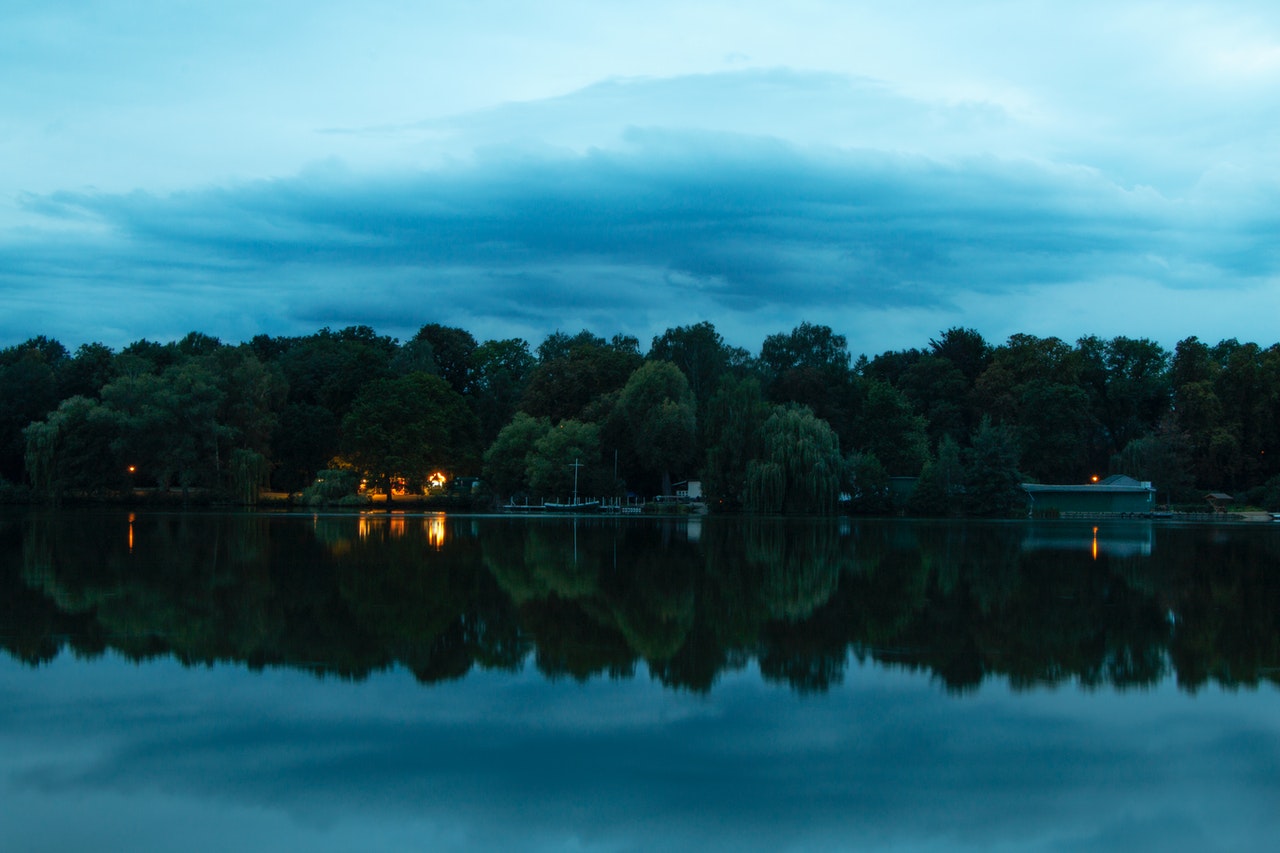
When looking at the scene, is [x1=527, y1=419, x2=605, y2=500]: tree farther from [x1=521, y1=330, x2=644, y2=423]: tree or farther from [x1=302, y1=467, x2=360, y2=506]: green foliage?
[x1=302, y1=467, x2=360, y2=506]: green foliage

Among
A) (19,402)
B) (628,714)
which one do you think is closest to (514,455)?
(19,402)

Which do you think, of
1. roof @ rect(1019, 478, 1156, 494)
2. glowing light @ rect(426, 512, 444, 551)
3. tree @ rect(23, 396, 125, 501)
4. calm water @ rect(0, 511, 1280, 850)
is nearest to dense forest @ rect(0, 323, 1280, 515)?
tree @ rect(23, 396, 125, 501)

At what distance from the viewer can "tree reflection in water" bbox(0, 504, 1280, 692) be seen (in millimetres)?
12102

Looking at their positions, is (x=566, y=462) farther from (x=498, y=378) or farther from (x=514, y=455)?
(x=498, y=378)

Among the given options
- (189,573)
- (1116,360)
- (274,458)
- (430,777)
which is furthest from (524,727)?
(1116,360)

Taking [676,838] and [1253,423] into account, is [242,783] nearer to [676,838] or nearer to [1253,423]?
[676,838]

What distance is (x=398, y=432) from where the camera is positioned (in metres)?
69.8

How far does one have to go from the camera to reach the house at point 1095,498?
216 feet

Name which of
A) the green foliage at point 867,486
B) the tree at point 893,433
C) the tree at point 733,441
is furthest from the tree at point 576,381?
the green foliage at point 867,486

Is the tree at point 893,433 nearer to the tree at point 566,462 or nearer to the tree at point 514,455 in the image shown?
the tree at point 566,462

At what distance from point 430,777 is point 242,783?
4.48ft

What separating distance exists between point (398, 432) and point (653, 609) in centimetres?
5615

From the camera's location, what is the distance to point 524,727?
908cm

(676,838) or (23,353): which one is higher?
(23,353)
